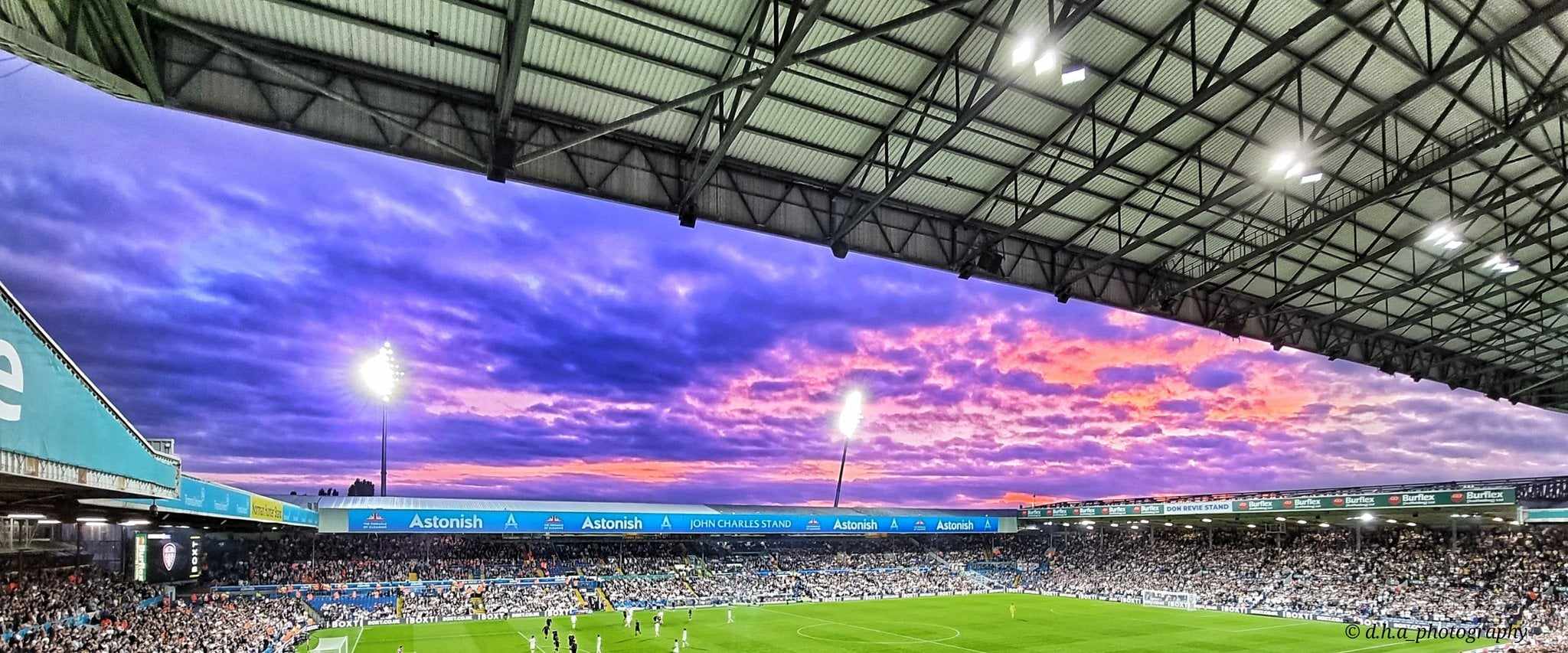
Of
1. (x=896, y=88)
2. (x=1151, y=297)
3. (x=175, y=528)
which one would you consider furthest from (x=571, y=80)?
(x=175, y=528)

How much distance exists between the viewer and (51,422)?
11.3 meters

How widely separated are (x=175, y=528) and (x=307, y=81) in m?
40.2

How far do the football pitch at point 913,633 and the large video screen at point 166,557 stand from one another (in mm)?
8850

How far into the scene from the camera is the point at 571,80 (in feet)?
49.9

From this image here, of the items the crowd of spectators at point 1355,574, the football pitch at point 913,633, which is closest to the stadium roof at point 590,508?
the football pitch at point 913,633

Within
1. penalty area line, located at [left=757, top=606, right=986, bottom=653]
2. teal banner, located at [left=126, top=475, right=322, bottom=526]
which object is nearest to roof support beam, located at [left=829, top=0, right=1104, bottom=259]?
teal banner, located at [left=126, top=475, right=322, bottom=526]

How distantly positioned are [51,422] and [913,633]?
35.5 meters

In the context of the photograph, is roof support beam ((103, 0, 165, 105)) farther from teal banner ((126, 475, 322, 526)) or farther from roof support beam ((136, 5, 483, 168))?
teal banner ((126, 475, 322, 526))

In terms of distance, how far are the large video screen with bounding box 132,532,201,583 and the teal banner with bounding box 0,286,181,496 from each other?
99.3 feet

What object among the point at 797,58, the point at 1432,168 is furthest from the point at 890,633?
the point at 797,58

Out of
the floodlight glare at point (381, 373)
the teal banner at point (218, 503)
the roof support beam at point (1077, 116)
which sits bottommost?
the teal banner at point (218, 503)

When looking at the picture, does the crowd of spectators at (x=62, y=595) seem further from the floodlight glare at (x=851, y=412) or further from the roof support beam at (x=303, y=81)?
the floodlight glare at (x=851, y=412)

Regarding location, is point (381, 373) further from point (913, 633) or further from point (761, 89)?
point (761, 89)

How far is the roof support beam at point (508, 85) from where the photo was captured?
40.9 ft
